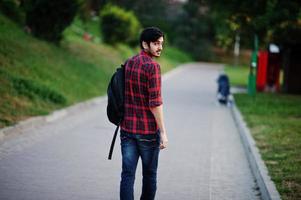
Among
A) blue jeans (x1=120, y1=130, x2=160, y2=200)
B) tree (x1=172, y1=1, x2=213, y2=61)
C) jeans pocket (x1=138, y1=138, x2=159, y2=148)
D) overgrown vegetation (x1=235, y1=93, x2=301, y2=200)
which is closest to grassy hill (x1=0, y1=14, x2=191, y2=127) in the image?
overgrown vegetation (x1=235, y1=93, x2=301, y2=200)

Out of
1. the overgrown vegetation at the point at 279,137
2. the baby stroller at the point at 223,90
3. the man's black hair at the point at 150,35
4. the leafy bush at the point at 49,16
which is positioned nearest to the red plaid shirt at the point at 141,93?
the man's black hair at the point at 150,35

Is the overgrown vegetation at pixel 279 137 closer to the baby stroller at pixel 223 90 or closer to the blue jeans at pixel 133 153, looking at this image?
the baby stroller at pixel 223 90

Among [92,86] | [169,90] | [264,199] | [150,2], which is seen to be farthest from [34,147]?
[150,2]

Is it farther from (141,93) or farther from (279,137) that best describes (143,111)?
(279,137)

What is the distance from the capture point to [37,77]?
15.6 metres

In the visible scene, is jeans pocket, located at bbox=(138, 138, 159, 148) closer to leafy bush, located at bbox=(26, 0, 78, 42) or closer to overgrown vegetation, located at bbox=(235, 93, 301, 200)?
overgrown vegetation, located at bbox=(235, 93, 301, 200)

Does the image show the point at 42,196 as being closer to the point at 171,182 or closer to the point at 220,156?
the point at 171,182

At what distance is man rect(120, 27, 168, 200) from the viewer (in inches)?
208

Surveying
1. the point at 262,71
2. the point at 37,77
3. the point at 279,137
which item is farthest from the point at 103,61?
the point at 279,137

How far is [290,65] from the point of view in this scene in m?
28.6

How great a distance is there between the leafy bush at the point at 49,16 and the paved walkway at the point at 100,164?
24.2 ft

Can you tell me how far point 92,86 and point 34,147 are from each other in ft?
34.0

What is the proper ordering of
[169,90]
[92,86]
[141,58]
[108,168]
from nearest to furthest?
[141,58]
[108,168]
[92,86]
[169,90]

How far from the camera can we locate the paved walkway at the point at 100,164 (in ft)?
23.6
